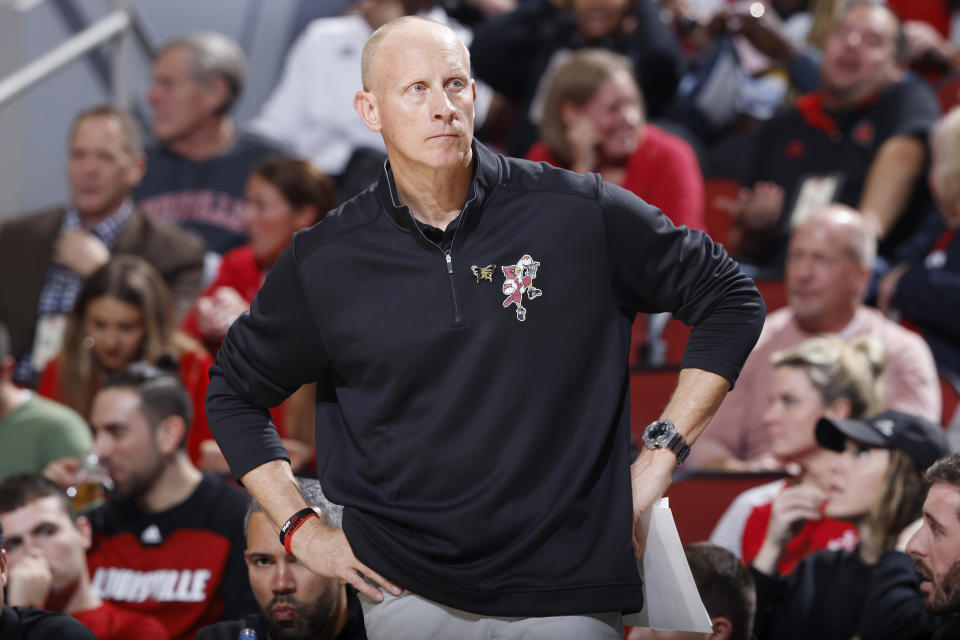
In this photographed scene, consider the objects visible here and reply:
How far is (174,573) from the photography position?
11.8 ft

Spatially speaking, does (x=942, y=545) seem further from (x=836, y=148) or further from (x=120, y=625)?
(x=836, y=148)

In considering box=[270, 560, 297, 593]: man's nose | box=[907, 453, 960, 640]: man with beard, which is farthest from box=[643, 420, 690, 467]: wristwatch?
box=[270, 560, 297, 593]: man's nose

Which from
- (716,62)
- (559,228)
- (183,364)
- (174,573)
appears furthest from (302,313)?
(716,62)

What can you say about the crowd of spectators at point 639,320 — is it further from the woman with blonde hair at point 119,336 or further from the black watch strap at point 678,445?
the black watch strap at point 678,445

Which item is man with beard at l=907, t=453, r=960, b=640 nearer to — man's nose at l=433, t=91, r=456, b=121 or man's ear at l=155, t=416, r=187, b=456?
man's nose at l=433, t=91, r=456, b=121

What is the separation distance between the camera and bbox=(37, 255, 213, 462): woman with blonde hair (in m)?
4.57

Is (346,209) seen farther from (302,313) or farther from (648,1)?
(648,1)

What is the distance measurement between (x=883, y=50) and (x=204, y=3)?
3399 mm

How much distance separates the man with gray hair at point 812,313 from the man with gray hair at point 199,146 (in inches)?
91.6

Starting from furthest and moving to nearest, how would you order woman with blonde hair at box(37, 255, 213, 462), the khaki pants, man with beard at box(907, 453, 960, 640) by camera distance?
woman with blonde hair at box(37, 255, 213, 462)
man with beard at box(907, 453, 960, 640)
the khaki pants

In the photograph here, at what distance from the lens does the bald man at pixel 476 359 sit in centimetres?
194

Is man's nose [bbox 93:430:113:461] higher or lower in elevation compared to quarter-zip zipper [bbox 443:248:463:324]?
lower

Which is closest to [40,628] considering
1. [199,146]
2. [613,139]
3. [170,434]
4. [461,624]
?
[461,624]

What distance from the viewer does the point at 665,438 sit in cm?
203
